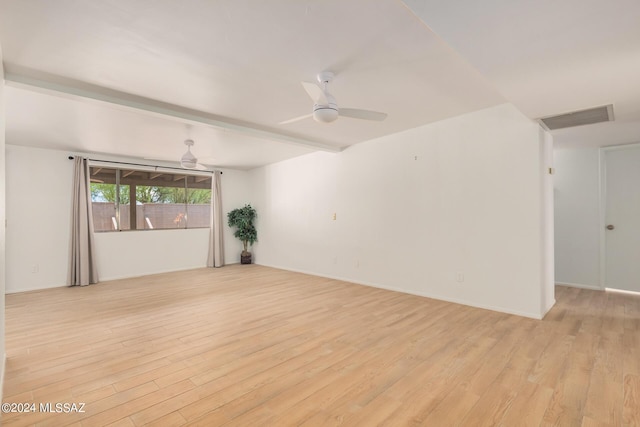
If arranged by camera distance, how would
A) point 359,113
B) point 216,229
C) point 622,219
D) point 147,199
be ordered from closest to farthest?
point 359,113
point 622,219
point 147,199
point 216,229

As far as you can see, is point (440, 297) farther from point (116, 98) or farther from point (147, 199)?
point (147, 199)

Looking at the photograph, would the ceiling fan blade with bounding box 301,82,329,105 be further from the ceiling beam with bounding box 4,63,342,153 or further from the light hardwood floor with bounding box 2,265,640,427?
the light hardwood floor with bounding box 2,265,640,427

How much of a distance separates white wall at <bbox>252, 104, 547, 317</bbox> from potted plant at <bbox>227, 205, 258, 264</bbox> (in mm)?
1945

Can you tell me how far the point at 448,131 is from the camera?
4.21 metres

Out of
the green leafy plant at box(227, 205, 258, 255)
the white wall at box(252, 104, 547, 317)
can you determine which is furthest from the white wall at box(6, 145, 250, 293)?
the white wall at box(252, 104, 547, 317)

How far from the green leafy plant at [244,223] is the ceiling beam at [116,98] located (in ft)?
11.8

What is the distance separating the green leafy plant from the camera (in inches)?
304

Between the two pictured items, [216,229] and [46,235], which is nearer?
[46,235]

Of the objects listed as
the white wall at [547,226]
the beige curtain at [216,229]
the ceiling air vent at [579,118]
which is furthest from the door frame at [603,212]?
the beige curtain at [216,229]

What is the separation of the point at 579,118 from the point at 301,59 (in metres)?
3.23

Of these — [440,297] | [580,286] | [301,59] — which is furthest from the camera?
[580,286]

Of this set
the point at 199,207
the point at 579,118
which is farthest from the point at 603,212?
the point at 199,207

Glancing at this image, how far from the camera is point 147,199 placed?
21.8 feet

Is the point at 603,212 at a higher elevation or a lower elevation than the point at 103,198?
lower
